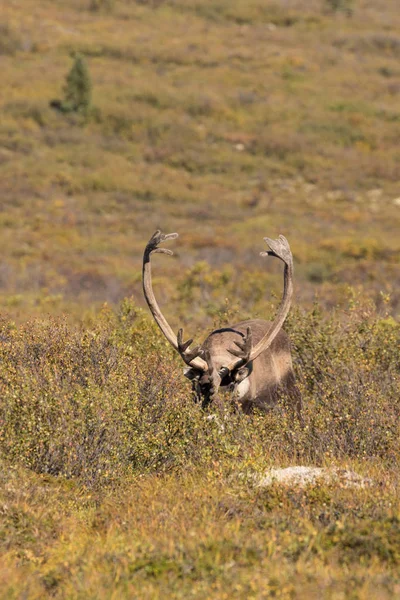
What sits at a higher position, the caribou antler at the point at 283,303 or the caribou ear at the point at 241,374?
the caribou antler at the point at 283,303

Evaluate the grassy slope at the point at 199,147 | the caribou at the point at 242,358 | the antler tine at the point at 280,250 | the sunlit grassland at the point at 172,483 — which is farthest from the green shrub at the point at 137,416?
the grassy slope at the point at 199,147

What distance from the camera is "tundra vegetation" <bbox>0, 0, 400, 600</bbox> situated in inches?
174

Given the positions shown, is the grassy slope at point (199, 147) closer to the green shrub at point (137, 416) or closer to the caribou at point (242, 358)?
the caribou at point (242, 358)

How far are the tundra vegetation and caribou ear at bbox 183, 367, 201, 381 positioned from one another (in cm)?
10

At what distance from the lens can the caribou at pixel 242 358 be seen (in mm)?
6824

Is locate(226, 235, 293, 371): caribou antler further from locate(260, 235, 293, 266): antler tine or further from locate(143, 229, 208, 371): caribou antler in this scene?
locate(143, 229, 208, 371): caribou antler

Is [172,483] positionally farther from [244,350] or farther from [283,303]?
[283,303]

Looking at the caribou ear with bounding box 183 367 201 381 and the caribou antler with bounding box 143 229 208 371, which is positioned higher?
the caribou antler with bounding box 143 229 208 371

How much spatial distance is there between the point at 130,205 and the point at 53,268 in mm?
11502

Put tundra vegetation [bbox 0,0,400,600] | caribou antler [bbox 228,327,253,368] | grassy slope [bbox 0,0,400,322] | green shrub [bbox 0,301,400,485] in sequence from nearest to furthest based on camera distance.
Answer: tundra vegetation [bbox 0,0,400,600] < green shrub [bbox 0,301,400,485] < caribou antler [bbox 228,327,253,368] < grassy slope [bbox 0,0,400,322]

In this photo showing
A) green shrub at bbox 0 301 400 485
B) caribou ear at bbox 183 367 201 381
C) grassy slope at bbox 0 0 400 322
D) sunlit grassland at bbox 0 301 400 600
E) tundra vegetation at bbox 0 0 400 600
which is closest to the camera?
sunlit grassland at bbox 0 301 400 600

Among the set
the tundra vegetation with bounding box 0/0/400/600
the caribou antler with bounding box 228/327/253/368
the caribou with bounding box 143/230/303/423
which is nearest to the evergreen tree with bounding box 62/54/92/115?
the tundra vegetation with bounding box 0/0/400/600

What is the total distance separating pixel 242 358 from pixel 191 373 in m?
0.49

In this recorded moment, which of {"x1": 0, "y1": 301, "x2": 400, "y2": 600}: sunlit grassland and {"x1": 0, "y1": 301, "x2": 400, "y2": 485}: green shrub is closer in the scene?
{"x1": 0, "y1": 301, "x2": 400, "y2": 600}: sunlit grassland
